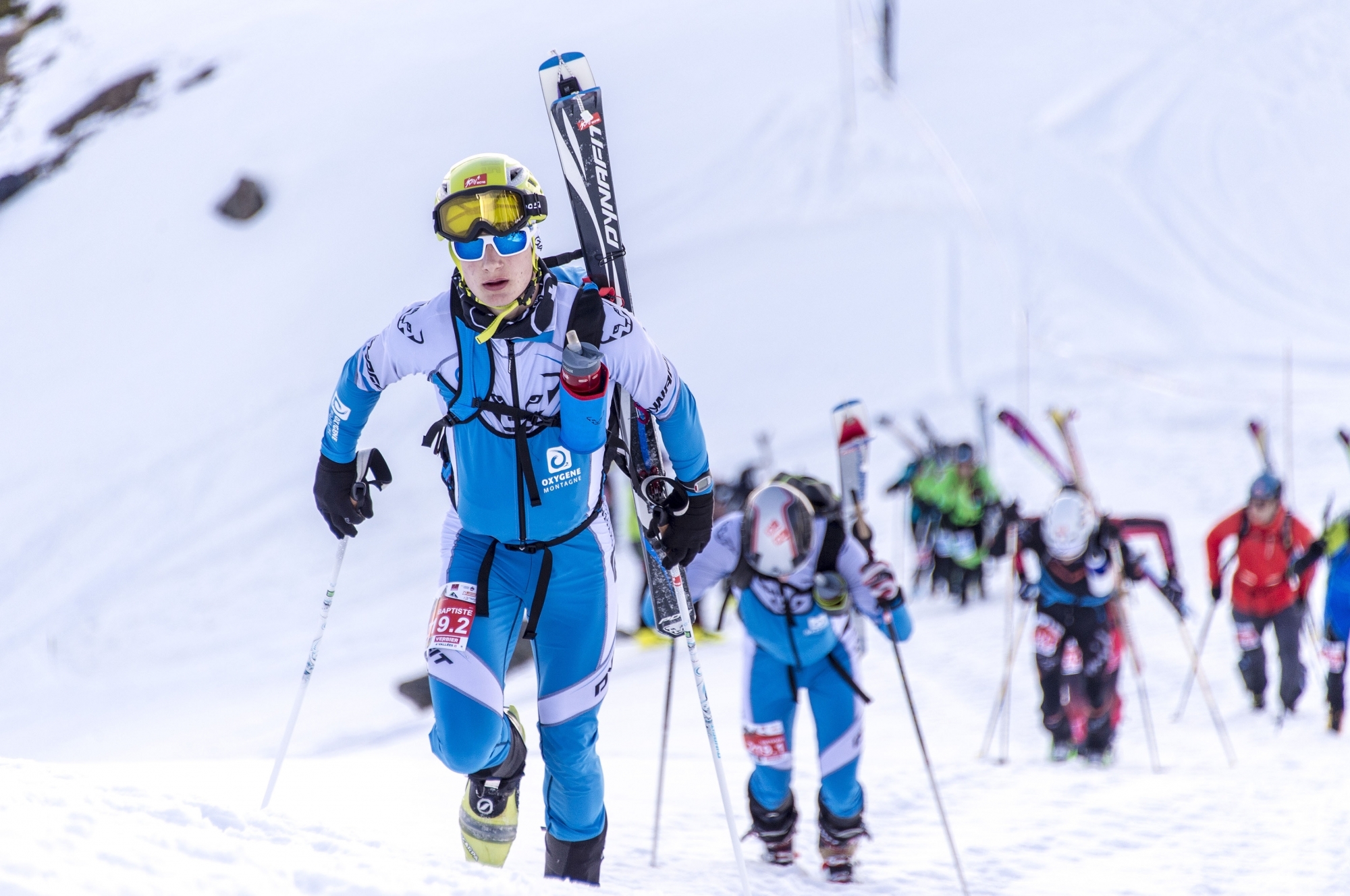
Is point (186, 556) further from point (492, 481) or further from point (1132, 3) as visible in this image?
point (1132, 3)

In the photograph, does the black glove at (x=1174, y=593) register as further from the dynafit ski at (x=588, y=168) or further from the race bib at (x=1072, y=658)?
the dynafit ski at (x=588, y=168)

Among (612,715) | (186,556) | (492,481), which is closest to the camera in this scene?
(492,481)

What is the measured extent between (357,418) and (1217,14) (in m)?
30.9

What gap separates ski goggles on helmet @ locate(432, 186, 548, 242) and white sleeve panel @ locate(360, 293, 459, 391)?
220 millimetres

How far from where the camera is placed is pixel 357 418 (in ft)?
12.9

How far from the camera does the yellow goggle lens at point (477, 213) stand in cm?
361

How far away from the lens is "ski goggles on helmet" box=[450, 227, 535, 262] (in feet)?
11.8

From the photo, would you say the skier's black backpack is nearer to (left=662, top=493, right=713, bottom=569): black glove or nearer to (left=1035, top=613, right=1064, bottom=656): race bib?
(left=662, top=493, right=713, bottom=569): black glove

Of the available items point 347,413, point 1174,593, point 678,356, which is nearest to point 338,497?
point 347,413

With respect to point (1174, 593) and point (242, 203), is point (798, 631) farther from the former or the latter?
point (242, 203)

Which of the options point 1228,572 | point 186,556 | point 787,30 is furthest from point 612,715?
point 787,30

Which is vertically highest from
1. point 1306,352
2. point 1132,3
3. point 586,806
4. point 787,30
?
point 1132,3

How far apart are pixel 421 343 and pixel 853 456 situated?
315cm

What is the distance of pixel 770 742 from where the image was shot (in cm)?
532
